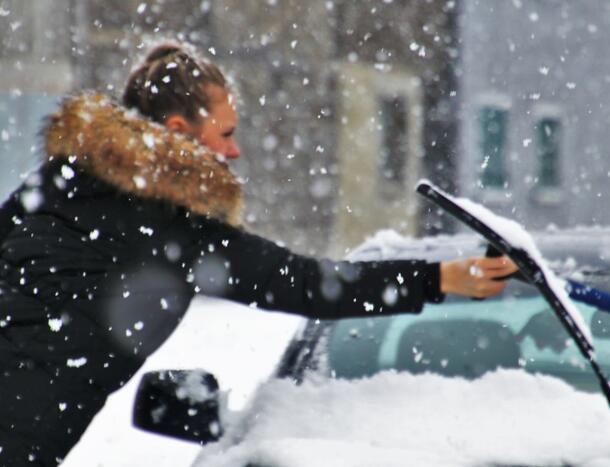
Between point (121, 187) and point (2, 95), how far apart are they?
14.2 metres

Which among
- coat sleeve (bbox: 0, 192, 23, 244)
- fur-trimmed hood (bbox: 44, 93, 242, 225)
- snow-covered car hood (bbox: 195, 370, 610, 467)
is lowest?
snow-covered car hood (bbox: 195, 370, 610, 467)

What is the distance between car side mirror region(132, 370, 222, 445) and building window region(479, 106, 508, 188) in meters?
16.9

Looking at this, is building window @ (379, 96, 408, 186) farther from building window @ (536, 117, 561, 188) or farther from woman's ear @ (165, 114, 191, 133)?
woman's ear @ (165, 114, 191, 133)

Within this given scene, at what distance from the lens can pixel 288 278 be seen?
7.64ft

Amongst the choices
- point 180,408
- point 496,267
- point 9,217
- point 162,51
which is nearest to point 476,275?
point 496,267

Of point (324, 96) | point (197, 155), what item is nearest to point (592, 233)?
point (197, 155)

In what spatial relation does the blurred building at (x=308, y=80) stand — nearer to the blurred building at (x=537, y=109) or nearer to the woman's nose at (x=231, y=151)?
the blurred building at (x=537, y=109)

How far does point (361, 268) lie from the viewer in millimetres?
2311

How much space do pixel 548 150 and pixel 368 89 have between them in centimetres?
390

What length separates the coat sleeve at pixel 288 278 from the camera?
2295 millimetres

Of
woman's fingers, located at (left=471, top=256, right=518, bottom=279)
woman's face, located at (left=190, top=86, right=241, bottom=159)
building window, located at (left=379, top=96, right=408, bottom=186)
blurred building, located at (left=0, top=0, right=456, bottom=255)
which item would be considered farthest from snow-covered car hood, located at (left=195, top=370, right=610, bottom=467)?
building window, located at (left=379, top=96, right=408, bottom=186)

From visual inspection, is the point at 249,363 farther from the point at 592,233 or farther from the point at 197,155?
the point at 197,155

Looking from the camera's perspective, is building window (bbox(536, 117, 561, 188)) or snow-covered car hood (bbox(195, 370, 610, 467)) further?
building window (bbox(536, 117, 561, 188))

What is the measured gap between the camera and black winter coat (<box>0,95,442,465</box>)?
228cm
